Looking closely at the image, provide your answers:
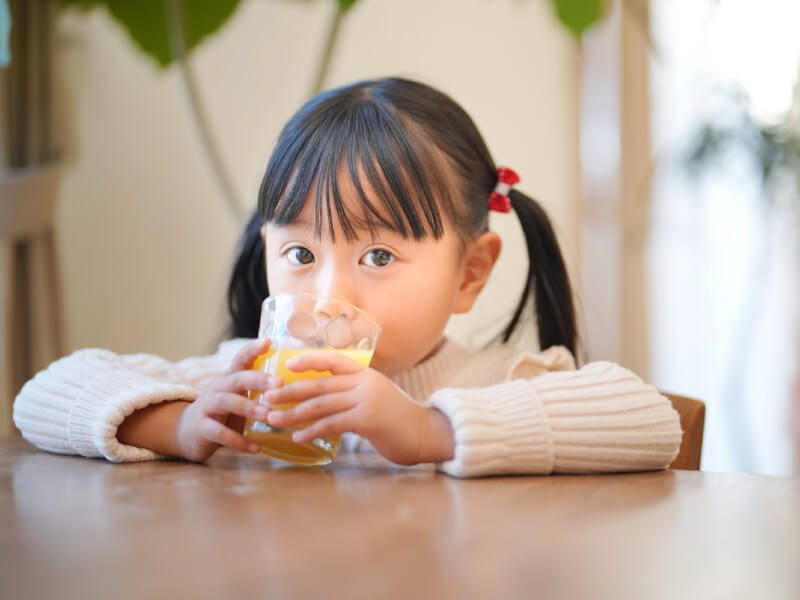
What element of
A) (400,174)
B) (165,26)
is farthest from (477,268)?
(165,26)

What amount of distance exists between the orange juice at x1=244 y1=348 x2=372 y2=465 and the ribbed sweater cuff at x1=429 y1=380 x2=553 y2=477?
0.32 ft

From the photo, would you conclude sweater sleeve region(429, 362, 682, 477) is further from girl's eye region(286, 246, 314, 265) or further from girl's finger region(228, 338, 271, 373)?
girl's eye region(286, 246, 314, 265)

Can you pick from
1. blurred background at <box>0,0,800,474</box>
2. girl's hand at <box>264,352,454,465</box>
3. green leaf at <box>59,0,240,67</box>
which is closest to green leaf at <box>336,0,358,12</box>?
green leaf at <box>59,0,240,67</box>

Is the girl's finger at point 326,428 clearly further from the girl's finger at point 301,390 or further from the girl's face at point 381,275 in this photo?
the girl's face at point 381,275

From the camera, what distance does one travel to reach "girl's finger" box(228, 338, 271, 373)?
2.50 feet

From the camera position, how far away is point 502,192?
1.16 metres

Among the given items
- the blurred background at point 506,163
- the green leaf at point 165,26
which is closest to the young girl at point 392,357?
the green leaf at point 165,26

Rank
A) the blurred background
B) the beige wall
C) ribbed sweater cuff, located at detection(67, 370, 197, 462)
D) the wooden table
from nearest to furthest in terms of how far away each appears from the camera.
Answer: the wooden table → ribbed sweater cuff, located at detection(67, 370, 197, 462) → the blurred background → the beige wall

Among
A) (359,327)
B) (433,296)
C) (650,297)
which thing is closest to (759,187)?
(650,297)

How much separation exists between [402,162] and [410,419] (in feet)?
1.09

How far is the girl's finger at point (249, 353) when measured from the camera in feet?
2.50

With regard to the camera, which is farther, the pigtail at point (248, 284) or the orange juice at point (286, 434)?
the pigtail at point (248, 284)

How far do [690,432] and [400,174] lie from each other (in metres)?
0.40

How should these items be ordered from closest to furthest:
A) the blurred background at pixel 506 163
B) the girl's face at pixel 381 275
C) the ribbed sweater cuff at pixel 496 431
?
1. the ribbed sweater cuff at pixel 496 431
2. the girl's face at pixel 381 275
3. the blurred background at pixel 506 163
